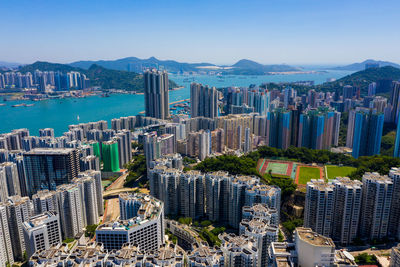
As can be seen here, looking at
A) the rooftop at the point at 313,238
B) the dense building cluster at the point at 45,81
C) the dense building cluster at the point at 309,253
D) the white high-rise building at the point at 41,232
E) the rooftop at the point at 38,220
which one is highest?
the dense building cluster at the point at 45,81

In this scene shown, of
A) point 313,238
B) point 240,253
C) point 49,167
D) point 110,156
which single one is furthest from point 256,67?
point 313,238

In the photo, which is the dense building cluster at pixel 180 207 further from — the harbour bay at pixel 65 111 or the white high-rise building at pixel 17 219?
the harbour bay at pixel 65 111

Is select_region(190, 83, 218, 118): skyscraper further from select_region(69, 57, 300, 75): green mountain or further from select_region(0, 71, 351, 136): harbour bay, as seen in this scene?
select_region(69, 57, 300, 75): green mountain

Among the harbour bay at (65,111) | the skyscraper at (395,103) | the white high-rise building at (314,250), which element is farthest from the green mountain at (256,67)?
the white high-rise building at (314,250)

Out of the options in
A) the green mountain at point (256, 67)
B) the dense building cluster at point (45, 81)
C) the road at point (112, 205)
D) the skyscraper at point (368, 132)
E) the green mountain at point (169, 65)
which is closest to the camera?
the road at point (112, 205)

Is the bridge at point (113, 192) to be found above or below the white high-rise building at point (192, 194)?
below

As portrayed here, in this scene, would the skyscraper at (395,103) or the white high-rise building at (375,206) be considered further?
the skyscraper at (395,103)

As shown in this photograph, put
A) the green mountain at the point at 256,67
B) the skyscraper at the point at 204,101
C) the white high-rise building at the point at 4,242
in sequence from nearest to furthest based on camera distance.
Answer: the white high-rise building at the point at 4,242 → the skyscraper at the point at 204,101 → the green mountain at the point at 256,67
